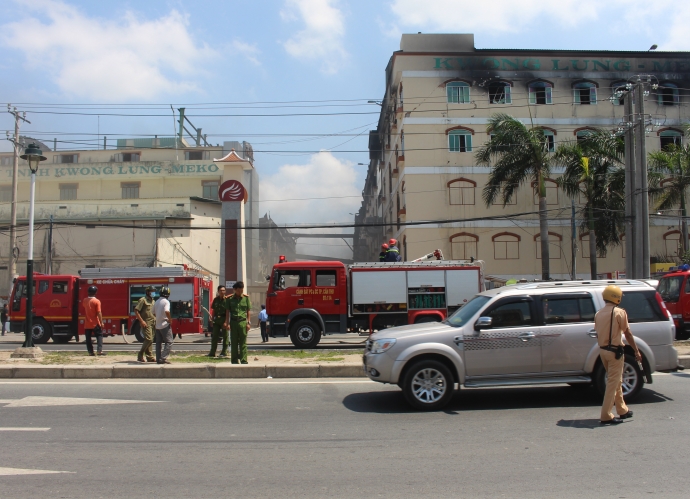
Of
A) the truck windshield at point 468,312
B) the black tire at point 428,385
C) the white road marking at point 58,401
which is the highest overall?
the truck windshield at point 468,312

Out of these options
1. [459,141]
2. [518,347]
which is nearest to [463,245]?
[459,141]

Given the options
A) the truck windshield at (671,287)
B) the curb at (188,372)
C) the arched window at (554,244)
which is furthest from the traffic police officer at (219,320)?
the arched window at (554,244)

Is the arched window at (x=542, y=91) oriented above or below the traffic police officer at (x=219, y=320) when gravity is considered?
above

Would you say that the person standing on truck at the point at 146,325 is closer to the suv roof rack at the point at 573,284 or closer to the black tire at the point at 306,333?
the black tire at the point at 306,333

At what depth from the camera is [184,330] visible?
23.0 m

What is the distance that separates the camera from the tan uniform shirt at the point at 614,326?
706 centimetres

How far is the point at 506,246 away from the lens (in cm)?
3822

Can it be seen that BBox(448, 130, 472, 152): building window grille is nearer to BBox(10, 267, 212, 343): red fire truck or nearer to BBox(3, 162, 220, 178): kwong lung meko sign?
BBox(10, 267, 212, 343): red fire truck

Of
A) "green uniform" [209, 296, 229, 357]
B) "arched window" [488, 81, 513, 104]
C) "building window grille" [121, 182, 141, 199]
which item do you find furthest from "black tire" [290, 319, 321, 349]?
"building window grille" [121, 182, 141, 199]

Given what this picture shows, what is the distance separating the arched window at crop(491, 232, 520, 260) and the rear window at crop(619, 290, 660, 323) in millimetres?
30121

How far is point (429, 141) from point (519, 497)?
34.4 meters

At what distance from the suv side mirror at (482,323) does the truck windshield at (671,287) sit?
500 inches

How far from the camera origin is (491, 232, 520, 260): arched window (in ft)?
125

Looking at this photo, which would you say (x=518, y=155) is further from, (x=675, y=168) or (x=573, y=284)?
(x=573, y=284)
